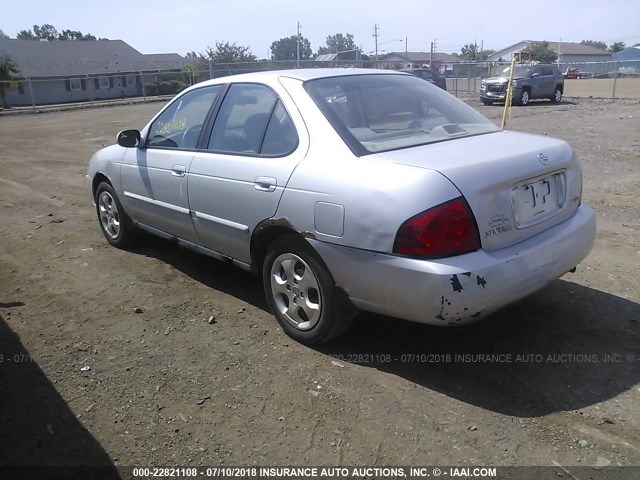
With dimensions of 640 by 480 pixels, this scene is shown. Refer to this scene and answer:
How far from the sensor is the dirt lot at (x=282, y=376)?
2.77 m

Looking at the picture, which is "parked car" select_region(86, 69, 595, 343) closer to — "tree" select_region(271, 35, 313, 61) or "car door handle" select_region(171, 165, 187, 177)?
"car door handle" select_region(171, 165, 187, 177)

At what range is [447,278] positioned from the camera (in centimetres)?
288

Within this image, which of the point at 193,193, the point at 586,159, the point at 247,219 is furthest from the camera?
the point at 586,159

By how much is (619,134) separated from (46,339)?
1357 centimetres

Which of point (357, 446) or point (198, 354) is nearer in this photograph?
point (357, 446)

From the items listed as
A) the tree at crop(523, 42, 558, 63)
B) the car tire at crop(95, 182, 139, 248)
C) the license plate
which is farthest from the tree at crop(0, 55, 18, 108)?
the tree at crop(523, 42, 558, 63)

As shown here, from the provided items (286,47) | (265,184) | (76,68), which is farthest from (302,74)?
(286,47)

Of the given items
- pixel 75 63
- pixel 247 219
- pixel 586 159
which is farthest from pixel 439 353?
pixel 75 63

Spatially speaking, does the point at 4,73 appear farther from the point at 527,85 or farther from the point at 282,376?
the point at 282,376

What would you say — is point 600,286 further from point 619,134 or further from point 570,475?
point 619,134

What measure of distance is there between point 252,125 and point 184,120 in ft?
3.43

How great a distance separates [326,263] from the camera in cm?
333

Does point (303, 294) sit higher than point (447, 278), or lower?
lower

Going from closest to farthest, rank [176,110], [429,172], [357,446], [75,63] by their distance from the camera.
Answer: [357,446] < [429,172] < [176,110] < [75,63]
